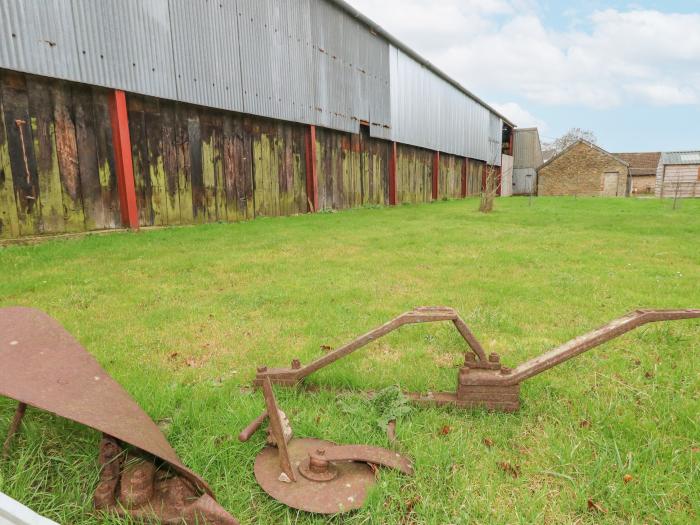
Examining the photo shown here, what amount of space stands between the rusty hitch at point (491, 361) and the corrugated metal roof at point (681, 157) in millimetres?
50600

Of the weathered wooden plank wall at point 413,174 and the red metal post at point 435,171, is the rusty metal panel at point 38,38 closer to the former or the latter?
the weathered wooden plank wall at point 413,174

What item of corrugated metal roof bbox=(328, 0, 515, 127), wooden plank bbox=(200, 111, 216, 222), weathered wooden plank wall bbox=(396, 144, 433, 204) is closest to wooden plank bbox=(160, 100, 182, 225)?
wooden plank bbox=(200, 111, 216, 222)

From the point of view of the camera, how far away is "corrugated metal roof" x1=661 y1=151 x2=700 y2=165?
135 feet

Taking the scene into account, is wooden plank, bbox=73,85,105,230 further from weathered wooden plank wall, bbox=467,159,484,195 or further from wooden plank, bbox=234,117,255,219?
weathered wooden plank wall, bbox=467,159,484,195

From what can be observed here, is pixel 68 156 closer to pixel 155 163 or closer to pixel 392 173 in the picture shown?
pixel 155 163

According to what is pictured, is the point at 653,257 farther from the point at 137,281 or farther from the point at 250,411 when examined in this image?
the point at 137,281

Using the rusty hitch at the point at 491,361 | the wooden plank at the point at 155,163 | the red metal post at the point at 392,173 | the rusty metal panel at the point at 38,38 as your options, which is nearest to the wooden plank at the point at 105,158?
the rusty metal panel at the point at 38,38

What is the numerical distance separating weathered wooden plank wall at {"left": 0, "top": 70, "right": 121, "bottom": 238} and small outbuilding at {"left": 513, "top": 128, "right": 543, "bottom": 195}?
4062cm

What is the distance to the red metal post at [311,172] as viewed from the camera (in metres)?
13.3

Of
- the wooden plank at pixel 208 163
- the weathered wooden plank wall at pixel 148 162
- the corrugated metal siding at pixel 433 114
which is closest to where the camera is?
the weathered wooden plank wall at pixel 148 162

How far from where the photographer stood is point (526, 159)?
140 ft

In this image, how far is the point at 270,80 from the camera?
11633mm

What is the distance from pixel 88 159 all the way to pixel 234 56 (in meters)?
4.52

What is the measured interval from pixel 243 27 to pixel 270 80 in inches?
54.7
